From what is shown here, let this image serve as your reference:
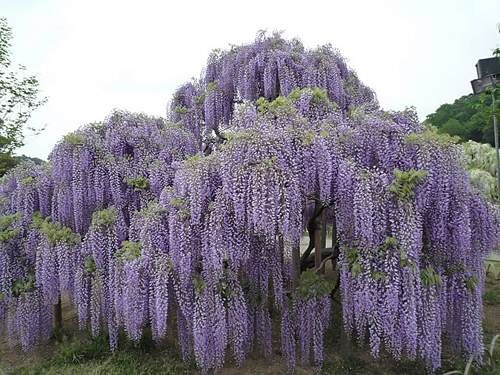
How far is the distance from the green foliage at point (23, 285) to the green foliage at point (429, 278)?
6076 millimetres

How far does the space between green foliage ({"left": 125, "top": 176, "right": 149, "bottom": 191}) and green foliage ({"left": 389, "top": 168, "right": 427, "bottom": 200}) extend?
4038 millimetres

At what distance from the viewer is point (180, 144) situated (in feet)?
28.4

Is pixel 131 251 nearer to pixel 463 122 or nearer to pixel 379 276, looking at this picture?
pixel 379 276

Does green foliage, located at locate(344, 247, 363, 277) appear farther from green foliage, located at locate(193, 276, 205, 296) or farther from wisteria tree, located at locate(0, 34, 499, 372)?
green foliage, located at locate(193, 276, 205, 296)

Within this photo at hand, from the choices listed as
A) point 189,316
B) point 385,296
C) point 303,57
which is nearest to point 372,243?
point 385,296

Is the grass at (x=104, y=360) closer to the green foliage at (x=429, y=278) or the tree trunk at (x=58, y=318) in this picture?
the tree trunk at (x=58, y=318)

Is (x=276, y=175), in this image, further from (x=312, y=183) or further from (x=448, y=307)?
(x=448, y=307)

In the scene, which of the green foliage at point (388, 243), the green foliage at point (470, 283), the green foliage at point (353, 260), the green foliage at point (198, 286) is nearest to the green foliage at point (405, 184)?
the green foliage at point (388, 243)

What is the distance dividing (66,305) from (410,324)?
7.66m

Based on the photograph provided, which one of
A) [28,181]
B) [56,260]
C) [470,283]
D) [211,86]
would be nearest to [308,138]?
[470,283]

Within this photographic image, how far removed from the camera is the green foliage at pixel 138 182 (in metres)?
7.55

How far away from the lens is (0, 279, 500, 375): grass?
22.7 ft

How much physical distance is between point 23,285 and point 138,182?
2568 mm

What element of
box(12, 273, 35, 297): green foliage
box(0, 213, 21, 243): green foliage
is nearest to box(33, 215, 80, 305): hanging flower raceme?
box(12, 273, 35, 297): green foliage
